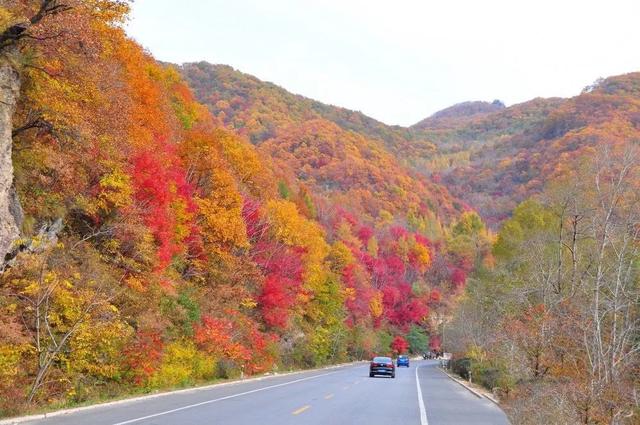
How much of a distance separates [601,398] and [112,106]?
63.3 ft

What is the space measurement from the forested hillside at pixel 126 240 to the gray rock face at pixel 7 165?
0.08 m

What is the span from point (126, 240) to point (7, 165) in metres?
8.54

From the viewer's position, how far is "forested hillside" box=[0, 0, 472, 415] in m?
17.8

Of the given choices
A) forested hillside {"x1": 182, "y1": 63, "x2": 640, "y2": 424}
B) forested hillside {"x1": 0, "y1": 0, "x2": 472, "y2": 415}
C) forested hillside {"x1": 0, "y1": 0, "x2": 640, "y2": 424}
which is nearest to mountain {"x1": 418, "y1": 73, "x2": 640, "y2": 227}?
forested hillside {"x1": 182, "y1": 63, "x2": 640, "y2": 424}

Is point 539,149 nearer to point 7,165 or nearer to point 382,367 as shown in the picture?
point 382,367

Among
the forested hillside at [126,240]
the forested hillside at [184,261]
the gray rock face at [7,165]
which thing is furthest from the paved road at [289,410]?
the gray rock face at [7,165]

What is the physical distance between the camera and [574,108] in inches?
5758

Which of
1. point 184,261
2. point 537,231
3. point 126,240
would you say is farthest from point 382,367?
point 126,240

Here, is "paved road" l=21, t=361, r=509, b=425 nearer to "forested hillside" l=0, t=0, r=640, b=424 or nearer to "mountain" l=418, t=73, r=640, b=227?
"forested hillside" l=0, t=0, r=640, b=424

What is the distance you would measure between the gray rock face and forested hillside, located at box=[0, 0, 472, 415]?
0.08m

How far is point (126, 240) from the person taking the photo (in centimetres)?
2555

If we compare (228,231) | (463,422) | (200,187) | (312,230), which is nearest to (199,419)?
(463,422)

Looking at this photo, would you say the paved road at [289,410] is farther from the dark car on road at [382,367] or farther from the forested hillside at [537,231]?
the dark car on road at [382,367]

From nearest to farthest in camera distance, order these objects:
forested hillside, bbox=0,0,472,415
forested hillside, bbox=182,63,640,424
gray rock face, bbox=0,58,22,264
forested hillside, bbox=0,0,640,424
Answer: forested hillside, bbox=182,63,640,424 → forested hillside, bbox=0,0,640,424 → gray rock face, bbox=0,58,22,264 → forested hillside, bbox=0,0,472,415
